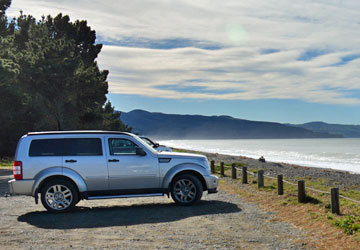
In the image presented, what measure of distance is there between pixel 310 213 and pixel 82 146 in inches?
237

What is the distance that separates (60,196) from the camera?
38.5 feet

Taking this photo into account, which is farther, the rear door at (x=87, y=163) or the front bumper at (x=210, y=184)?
the front bumper at (x=210, y=184)

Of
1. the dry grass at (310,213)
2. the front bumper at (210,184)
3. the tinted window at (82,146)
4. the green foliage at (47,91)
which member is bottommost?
the dry grass at (310,213)

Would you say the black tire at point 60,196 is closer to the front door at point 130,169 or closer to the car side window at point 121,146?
the front door at point 130,169

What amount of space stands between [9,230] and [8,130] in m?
38.2

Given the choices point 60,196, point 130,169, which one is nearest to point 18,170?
point 60,196

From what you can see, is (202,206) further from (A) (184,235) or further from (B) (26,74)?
(B) (26,74)

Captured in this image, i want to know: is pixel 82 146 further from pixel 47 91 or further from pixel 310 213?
pixel 47 91

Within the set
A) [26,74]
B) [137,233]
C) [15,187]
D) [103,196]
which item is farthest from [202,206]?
[26,74]

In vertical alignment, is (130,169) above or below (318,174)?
above

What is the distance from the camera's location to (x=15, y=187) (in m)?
11.5

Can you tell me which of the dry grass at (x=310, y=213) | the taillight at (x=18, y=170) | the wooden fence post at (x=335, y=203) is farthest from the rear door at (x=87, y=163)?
the wooden fence post at (x=335, y=203)

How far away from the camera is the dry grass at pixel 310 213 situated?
8336 millimetres

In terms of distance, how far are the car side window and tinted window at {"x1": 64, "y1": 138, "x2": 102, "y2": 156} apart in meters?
0.33
